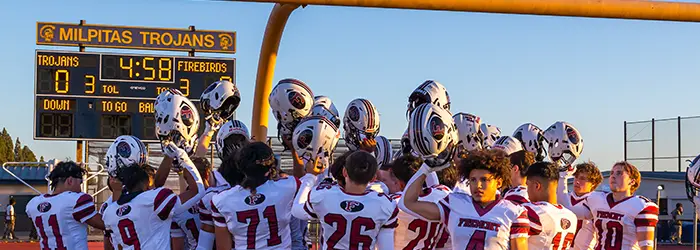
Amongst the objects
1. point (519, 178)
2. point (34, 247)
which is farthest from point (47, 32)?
point (519, 178)

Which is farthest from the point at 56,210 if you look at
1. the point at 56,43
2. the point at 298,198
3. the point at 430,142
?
the point at 56,43

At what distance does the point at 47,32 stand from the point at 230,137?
1271cm

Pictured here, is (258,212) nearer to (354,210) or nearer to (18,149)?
(354,210)

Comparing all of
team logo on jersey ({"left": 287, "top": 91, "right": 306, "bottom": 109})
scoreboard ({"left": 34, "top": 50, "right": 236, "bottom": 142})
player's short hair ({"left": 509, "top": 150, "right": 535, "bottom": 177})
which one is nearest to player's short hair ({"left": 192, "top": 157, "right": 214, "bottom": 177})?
team logo on jersey ({"left": 287, "top": 91, "right": 306, "bottom": 109})

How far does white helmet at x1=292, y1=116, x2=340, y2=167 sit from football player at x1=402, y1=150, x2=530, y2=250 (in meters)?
1.09

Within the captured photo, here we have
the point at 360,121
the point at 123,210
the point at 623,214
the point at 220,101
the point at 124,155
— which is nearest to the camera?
the point at 123,210

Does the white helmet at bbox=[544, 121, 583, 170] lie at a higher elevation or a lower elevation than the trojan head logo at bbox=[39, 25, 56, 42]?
lower

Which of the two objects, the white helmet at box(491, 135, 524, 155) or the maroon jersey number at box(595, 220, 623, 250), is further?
the white helmet at box(491, 135, 524, 155)

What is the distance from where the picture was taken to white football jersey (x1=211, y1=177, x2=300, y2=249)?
647 cm

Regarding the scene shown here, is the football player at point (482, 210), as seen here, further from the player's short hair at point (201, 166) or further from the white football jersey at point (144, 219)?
the player's short hair at point (201, 166)

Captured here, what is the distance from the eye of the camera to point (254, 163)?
21.0 ft

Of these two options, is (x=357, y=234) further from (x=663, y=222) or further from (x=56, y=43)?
(x=663, y=222)

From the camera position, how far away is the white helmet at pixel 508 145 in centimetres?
864

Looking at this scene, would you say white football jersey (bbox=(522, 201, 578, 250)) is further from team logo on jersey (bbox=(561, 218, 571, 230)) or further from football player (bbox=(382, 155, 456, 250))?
football player (bbox=(382, 155, 456, 250))
